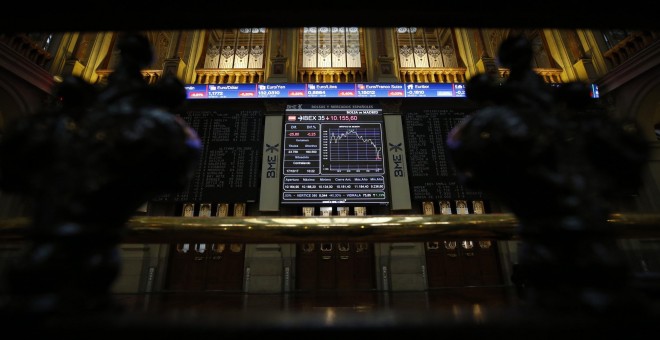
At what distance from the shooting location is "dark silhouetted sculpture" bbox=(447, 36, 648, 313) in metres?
0.36

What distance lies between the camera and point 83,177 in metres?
0.39

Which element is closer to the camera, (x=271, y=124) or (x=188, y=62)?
(x=271, y=124)

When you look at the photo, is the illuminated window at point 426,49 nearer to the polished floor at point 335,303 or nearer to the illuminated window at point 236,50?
the illuminated window at point 236,50

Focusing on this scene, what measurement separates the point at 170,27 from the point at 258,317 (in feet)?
1.56

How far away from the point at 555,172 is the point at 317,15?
42cm

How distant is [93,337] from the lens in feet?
0.96

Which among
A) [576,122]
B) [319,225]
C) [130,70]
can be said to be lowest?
[319,225]

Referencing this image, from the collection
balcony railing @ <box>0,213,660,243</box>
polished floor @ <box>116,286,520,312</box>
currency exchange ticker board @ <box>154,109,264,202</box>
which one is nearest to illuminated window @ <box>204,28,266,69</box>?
currency exchange ticker board @ <box>154,109,264,202</box>

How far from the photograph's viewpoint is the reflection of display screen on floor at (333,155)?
6.17 metres

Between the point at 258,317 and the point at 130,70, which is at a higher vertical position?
the point at 130,70

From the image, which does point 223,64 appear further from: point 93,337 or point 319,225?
point 93,337

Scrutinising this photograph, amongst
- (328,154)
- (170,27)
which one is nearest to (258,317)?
(170,27)

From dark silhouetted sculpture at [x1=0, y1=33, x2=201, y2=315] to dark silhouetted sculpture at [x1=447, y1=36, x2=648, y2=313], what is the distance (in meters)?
0.47

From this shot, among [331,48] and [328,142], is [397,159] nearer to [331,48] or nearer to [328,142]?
[328,142]
